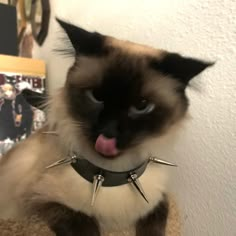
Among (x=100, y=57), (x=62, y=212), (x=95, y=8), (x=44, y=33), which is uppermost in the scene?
(x=100, y=57)

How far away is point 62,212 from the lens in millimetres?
664

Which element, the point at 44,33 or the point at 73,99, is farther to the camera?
the point at 44,33

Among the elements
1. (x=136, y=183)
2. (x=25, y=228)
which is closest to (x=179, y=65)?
(x=136, y=183)

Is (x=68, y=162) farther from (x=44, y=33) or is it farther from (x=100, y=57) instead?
(x=44, y=33)

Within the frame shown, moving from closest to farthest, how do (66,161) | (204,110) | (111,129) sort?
(111,129) → (66,161) → (204,110)

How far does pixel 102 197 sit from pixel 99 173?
5 centimetres

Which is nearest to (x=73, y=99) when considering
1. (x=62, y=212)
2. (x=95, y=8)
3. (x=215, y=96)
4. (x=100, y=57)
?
(x=100, y=57)

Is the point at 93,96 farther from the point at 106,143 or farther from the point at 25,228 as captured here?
the point at 25,228

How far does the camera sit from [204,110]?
91cm

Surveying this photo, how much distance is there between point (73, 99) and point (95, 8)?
29.5 inches

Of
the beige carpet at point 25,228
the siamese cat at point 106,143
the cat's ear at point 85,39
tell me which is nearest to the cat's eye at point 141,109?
the siamese cat at point 106,143

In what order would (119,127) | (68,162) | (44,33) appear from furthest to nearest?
(44,33)
(68,162)
(119,127)

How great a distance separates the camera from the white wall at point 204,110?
2.73 ft

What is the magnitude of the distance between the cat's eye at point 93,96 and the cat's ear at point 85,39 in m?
0.08
